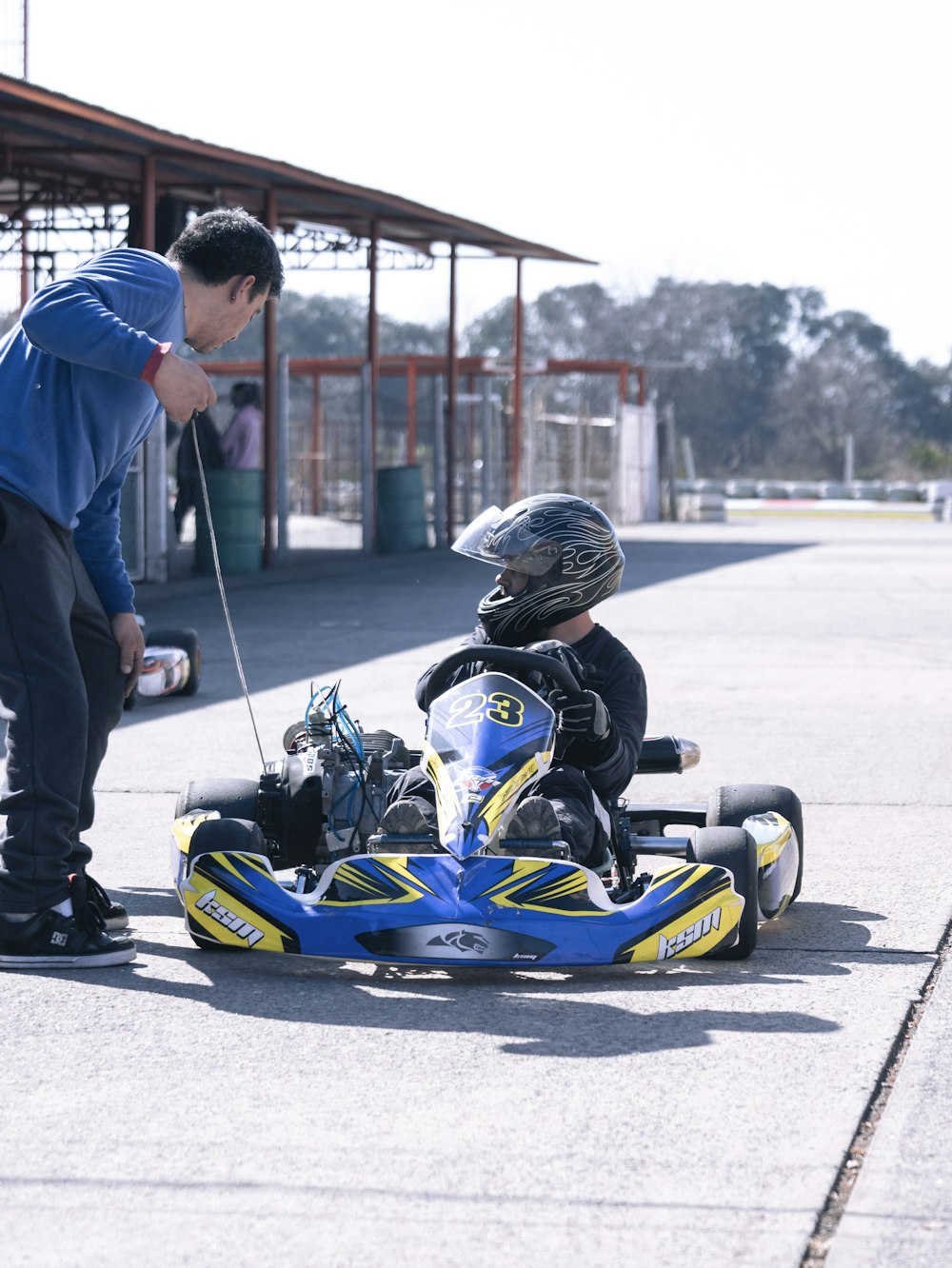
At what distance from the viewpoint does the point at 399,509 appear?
2344cm

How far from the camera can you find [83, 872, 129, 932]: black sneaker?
4.48 metres

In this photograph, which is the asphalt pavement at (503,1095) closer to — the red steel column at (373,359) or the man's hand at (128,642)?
the man's hand at (128,642)

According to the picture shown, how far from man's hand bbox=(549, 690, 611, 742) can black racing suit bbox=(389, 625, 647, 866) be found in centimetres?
3

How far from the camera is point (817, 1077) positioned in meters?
3.49

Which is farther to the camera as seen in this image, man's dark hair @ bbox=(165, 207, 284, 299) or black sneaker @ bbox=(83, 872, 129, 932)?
black sneaker @ bbox=(83, 872, 129, 932)

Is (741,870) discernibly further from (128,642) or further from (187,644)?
(187,644)

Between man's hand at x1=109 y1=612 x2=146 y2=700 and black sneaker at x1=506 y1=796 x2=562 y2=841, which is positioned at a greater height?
man's hand at x1=109 y1=612 x2=146 y2=700

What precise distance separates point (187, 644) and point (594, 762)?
4813mm

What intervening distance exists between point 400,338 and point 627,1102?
8773 cm

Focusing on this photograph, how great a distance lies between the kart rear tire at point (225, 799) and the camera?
495cm

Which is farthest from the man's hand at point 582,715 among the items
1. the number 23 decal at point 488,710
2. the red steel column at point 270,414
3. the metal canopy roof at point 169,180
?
the red steel column at point 270,414

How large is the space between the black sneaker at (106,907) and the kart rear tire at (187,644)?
4.47 m

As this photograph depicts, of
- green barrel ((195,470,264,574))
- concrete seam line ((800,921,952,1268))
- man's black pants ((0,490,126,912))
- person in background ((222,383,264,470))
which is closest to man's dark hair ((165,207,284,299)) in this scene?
man's black pants ((0,490,126,912))

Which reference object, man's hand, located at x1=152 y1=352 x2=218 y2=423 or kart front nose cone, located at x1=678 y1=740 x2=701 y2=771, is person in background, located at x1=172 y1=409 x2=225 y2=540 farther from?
man's hand, located at x1=152 y1=352 x2=218 y2=423
